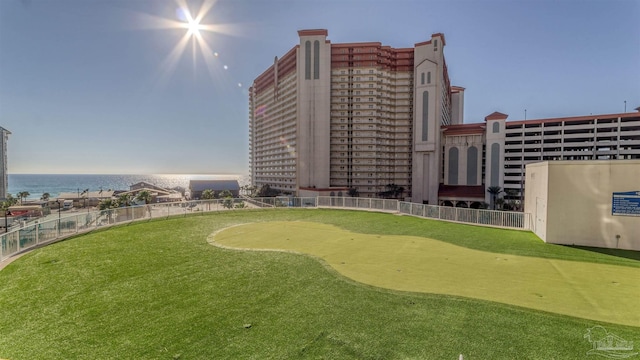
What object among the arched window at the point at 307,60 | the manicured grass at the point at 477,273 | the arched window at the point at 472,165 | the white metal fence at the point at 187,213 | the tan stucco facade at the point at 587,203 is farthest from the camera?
the arched window at the point at 307,60

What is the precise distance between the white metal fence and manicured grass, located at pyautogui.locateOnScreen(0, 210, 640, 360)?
2052mm

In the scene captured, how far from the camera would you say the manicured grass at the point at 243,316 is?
14.3 ft

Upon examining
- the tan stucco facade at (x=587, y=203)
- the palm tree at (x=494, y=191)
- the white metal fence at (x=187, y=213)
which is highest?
the tan stucco facade at (x=587, y=203)

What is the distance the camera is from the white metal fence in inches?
424

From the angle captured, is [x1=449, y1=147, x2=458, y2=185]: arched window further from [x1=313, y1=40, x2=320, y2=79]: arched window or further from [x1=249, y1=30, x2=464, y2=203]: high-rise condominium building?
[x1=313, y1=40, x2=320, y2=79]: arched window

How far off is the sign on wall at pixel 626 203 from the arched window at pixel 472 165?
57325 millimetres

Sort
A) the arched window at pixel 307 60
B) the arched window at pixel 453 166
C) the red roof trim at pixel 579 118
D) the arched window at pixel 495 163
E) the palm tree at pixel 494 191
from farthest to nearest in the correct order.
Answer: the arched window at pixel 307 60 < the arched window at pixel 453 166 < the arched window at pixel 495 163 < the palm tree at pixel 494 191 < the red roof trim at pixel 579 118

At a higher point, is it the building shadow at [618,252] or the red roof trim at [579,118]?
the red roof trim at [579,118]

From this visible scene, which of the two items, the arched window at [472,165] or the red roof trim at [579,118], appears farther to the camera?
the arched window at [472,165]

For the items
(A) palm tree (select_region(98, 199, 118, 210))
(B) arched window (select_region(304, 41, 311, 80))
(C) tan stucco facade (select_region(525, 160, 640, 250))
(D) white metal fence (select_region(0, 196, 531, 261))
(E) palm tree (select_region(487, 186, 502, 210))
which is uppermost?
(B) arched window (select_region(304, 41, 311, 80))

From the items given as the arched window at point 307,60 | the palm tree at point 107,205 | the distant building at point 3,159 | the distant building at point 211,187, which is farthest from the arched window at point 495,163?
the distant building at point 3,159

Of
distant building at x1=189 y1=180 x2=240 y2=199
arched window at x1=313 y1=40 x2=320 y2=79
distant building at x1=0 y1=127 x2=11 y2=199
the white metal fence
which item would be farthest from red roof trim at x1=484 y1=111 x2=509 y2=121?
distant building at x1=0 y1=127 x2=11 y2=199

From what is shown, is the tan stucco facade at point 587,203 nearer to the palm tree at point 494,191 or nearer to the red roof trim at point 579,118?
the palm tree at point 494,191

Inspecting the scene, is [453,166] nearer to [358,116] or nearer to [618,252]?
[358,116]
